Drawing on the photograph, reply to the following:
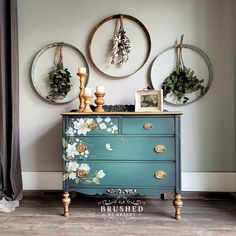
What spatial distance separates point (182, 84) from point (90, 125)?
1.02 m

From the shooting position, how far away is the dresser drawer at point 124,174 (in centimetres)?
194

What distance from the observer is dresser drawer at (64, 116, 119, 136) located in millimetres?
1973

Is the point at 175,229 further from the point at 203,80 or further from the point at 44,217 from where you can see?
the point at 203,80

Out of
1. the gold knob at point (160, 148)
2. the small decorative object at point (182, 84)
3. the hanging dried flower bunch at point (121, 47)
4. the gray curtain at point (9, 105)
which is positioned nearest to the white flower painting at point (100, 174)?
the gold knob at point (160, 148)

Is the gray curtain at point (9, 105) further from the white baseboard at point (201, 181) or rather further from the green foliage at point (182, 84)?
the green foliage at point (182, 84)

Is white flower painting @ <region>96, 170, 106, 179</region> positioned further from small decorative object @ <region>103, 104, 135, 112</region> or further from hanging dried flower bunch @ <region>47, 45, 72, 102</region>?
hanging dried flower bunch @ <region>47, 45, 72, 102</region>

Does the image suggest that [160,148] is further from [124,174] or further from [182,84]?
[182,84]

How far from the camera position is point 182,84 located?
238 cm

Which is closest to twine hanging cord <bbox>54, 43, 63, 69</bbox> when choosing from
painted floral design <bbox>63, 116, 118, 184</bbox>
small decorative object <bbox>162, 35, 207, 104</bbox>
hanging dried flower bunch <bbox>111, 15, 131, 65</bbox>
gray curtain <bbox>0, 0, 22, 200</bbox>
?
gray curtain <bbox>0, 0, 22, 200</bbox>

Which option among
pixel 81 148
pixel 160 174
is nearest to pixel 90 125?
pixel 81 148

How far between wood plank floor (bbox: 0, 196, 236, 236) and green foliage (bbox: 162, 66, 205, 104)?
1054mm

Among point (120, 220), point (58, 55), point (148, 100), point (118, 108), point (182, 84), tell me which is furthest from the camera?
point (58, 55)

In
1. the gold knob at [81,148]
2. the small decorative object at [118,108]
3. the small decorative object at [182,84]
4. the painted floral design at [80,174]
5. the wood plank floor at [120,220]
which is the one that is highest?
the small decorative object at [182,84]

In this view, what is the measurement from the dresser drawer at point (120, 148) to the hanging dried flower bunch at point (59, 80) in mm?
652
